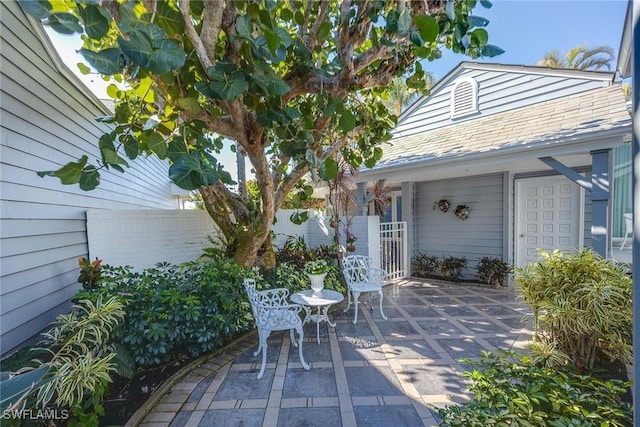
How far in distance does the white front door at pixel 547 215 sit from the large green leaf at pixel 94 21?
6.94 metres

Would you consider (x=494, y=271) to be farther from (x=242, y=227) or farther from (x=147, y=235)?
(x=147, y=235)

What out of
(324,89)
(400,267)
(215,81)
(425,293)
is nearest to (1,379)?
(215,81)

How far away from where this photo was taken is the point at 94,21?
5.75 feet

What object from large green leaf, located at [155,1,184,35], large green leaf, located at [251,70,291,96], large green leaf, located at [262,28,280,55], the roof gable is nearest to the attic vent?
the roof gable

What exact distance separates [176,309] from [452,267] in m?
5.93

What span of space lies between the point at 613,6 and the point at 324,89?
4111 mm

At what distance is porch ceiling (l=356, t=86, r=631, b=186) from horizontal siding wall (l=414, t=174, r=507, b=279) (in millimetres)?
507

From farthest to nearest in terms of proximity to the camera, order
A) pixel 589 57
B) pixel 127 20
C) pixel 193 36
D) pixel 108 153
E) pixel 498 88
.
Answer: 1. pixel 589 57
2. pixel 498 88
3. pixel 193 36
4. pixel 108 153
5. pixel 127 20

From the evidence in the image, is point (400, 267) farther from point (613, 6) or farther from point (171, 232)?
point (613, 6)

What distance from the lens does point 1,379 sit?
5.00ft

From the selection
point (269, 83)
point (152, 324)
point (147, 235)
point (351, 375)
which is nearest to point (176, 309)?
point (152, 324)

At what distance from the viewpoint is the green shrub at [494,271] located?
598 centimetres

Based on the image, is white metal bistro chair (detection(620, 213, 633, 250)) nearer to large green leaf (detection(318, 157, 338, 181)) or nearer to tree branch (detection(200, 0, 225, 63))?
large green leaf (detection(318, 157, 338, 181))

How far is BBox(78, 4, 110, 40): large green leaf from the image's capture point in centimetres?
169
